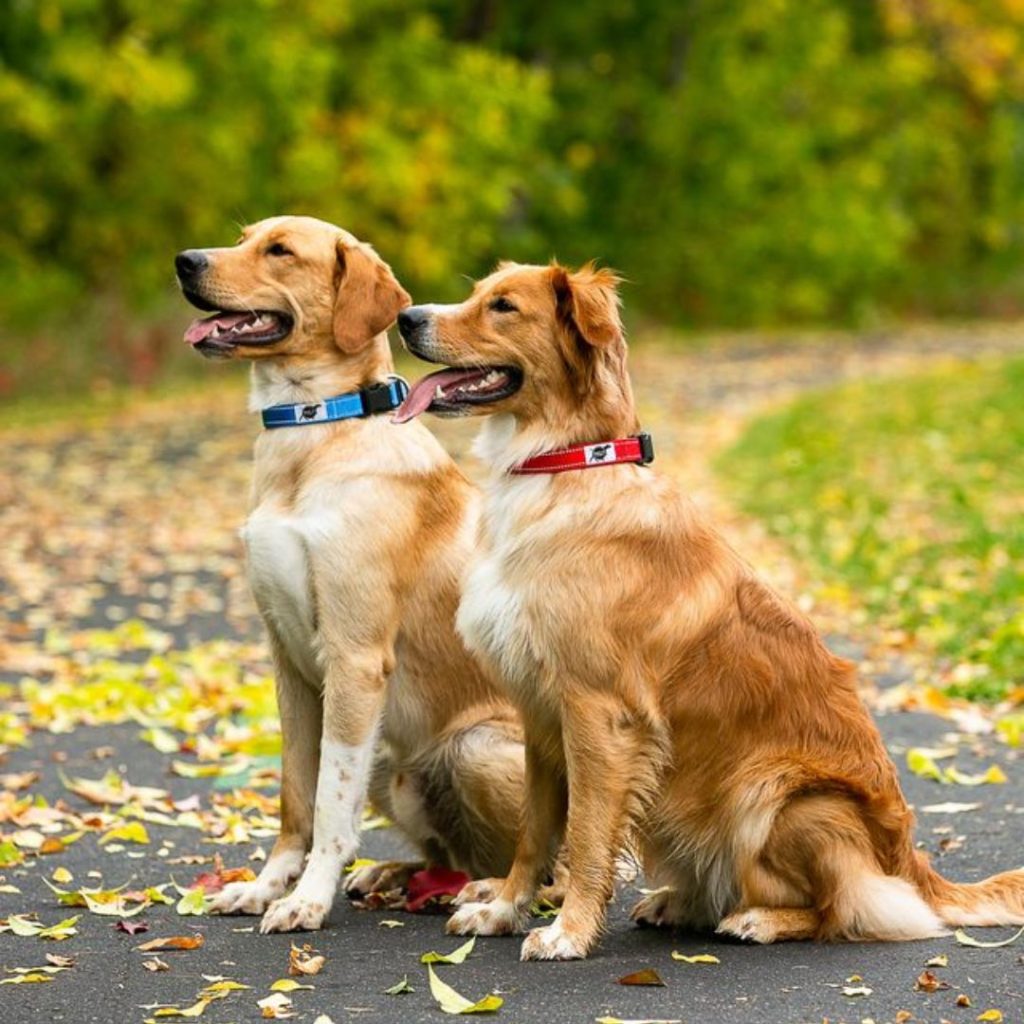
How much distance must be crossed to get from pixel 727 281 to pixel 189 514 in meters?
23.5

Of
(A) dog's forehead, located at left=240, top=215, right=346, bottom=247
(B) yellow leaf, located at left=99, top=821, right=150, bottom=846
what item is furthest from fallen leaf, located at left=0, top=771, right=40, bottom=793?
(A) dog's forehead, located at left=240, top=215, right=346, bottom=247

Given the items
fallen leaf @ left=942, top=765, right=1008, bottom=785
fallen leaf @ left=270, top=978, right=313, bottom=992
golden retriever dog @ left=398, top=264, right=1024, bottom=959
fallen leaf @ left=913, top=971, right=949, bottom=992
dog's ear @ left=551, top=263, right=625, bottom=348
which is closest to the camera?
fallen leaf @ left=913, top=971, right=949, bottom=992

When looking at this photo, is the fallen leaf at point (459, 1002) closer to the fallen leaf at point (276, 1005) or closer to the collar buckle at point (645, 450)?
the fallen leaf at point (276, 1005)

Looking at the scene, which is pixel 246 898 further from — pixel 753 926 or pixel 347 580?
pixel 753 926

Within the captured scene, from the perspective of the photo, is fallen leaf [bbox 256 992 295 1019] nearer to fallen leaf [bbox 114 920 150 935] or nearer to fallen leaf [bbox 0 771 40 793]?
fallen leaf [bbox 114 920 150 935]

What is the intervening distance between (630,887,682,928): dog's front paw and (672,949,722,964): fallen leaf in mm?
270

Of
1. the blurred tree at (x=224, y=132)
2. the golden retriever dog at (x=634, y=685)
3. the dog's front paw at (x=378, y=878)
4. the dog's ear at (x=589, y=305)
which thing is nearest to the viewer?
the golden retriever dog at (x=634, y=685)

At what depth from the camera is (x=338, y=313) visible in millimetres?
5730

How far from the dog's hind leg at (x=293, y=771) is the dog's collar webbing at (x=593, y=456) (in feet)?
3.46

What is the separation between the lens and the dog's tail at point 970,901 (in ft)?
17.2

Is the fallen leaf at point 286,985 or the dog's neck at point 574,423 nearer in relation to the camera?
the fallen leaf at point 286,985

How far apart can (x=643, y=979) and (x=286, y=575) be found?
61.6 inches

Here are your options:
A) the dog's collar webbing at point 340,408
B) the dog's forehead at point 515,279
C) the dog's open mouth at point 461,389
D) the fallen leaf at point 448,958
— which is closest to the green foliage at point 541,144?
the dog's collar webbing at point 340,408

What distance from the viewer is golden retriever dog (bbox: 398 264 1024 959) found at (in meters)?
5.10
